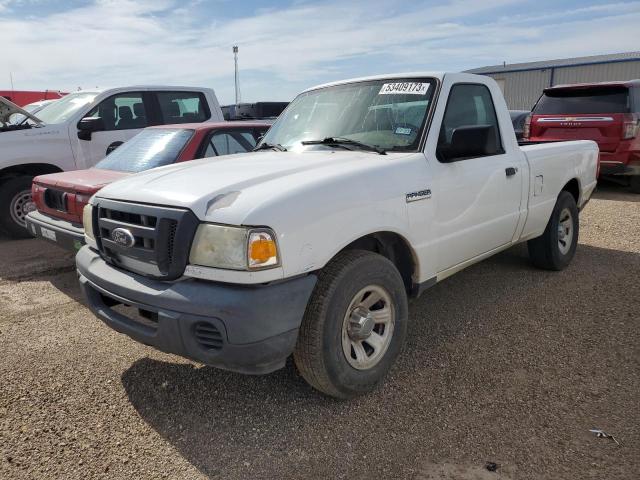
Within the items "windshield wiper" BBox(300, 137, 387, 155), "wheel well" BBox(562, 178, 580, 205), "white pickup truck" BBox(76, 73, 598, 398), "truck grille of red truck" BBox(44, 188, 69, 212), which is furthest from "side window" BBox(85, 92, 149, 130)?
"wheel well" BBox(562, 178, 580, 205)

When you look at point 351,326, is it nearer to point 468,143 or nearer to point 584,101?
point 468,143

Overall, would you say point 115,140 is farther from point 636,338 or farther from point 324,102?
point 636,338

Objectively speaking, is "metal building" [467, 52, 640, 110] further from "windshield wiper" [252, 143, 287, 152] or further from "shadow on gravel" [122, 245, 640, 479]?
"windshield wiper" [252, 143, 287, 152]

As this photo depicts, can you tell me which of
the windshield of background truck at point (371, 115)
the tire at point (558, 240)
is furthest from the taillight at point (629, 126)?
the windshield of background truck at point (371, 115)

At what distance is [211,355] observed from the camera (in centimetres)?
242

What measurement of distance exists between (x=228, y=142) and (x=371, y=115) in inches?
91.8

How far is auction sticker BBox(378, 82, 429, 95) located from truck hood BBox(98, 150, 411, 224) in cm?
57

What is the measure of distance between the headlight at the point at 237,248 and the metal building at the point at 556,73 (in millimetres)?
28305

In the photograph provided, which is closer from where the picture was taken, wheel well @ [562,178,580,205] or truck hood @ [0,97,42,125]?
wheel well @ [562,178,580,205]

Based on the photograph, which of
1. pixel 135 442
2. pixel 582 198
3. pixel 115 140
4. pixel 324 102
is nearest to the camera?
pixel 135 442

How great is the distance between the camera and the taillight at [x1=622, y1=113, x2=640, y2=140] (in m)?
8.55

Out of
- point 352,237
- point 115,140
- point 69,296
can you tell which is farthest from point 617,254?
point 115,140

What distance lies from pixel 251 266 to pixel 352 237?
0.63m

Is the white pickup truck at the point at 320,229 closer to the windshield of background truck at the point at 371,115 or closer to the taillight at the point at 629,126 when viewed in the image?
the windshield of background truck at the point at 371,115
